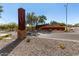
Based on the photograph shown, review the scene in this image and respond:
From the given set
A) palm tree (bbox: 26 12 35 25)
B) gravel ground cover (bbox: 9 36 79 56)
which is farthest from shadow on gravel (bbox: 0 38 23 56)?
palm tree (bbox: 26 12 35 25)

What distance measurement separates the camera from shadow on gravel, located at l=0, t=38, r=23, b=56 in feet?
8.77

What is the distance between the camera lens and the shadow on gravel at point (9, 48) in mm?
2674

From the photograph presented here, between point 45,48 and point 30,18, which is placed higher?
point 30,18

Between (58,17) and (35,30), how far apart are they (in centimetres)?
35

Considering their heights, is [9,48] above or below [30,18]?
below

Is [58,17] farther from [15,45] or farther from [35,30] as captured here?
[15,45]

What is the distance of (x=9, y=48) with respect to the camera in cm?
274

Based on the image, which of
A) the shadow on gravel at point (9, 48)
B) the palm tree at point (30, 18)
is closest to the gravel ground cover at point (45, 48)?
the shadow on gravel at point (9, 48)

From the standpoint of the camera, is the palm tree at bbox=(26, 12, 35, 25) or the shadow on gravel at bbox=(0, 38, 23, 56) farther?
the palm tree at bbox=(26, 12, 35, 25)

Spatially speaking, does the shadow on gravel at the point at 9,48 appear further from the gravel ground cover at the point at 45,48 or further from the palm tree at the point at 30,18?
the palm tree at the point at 30,18

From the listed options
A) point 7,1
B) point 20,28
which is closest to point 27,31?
point 20,28

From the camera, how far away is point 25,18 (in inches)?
110

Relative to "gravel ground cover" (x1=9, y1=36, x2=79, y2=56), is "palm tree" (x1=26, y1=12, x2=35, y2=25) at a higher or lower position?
higher

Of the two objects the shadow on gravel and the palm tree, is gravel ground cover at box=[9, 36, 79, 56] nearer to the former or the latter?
the shadow on gravel
